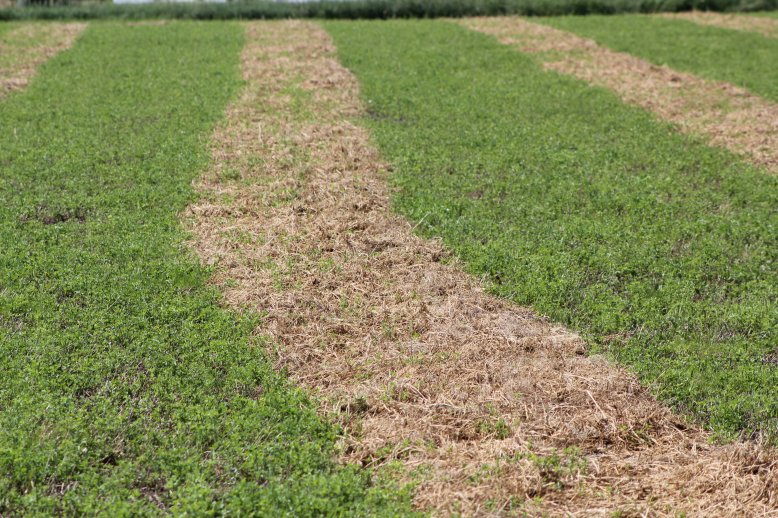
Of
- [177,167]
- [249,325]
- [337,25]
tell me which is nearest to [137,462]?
[249,325]

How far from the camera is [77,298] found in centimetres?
603

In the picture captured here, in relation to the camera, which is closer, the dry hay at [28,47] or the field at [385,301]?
the field at [385,301]

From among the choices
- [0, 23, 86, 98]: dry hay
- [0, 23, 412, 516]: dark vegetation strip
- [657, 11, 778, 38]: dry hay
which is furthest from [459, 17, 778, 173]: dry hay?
[0, 23, 86, 98]: dry hay

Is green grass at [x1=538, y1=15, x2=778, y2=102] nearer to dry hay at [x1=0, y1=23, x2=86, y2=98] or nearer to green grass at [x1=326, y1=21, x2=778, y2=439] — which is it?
green grass at [x1=326, y1=21, x2=778, y2=439]

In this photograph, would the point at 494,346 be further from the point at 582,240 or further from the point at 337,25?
the point at 337,25

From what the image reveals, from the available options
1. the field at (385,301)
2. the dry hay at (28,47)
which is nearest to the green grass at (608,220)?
the field at (385,301)

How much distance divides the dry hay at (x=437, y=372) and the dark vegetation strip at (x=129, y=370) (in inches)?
12.2

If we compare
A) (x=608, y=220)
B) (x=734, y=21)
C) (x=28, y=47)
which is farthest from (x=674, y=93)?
(x=28, y=47)

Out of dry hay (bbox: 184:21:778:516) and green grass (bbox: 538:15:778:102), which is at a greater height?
green grass (bbox: 538:15:778:102)

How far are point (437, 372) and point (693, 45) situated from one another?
14.1m

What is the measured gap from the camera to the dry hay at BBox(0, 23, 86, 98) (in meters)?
12.9

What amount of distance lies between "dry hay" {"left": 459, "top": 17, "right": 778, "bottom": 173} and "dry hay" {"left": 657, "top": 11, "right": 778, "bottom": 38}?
4856 millimetres

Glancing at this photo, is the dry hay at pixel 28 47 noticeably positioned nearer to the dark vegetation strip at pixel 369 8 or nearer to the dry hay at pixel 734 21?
the dark vegetation strip at pixel 369 8

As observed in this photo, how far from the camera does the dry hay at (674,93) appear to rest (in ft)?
34.5
